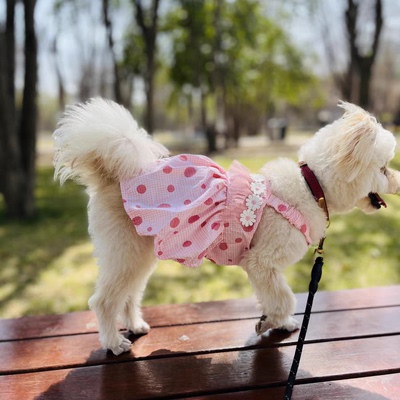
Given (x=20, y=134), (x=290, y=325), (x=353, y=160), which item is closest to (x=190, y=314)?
(x=290, y=325)

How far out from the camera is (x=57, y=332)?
7.94 ft

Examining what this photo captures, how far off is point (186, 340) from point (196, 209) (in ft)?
2.56

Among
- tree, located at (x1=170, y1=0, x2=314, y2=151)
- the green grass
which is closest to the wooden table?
the green grass

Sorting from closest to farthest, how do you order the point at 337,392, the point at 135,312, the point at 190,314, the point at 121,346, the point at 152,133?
the point at 337,392, the point at 121,346, the point at 135,312, the point at 190,314, the point at 152,133

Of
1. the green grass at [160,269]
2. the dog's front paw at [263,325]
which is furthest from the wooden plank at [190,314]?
the green grass at [160,269]

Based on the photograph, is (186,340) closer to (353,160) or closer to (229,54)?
(353,160)

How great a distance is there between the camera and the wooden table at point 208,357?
1.86 meters

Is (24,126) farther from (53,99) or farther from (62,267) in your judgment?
(53,99)

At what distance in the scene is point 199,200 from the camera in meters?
2.06

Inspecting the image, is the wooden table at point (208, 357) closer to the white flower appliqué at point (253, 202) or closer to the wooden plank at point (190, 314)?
the wooden plank at point (190, 314)

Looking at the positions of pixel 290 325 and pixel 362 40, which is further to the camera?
pixel 362 40

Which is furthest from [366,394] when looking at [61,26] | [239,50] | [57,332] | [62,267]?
[61,26]

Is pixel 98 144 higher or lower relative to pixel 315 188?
higher

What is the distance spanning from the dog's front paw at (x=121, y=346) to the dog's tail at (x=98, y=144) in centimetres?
86
